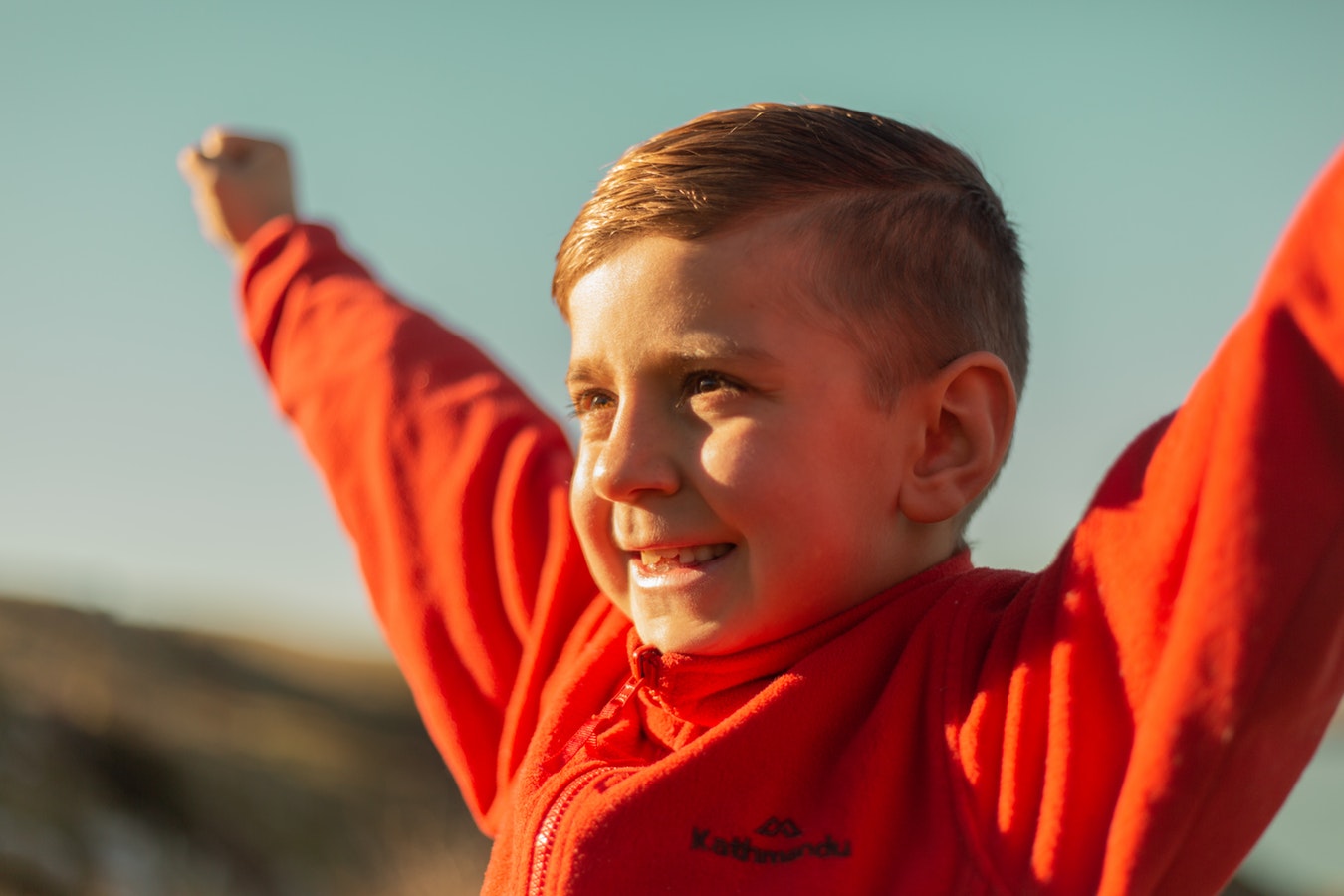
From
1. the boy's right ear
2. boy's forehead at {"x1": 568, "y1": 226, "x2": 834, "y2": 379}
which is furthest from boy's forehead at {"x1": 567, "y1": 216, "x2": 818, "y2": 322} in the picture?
the boy's right ear

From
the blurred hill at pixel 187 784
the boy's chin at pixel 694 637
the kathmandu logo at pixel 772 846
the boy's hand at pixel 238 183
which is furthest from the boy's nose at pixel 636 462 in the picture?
the blurred hill at pixel 187 784

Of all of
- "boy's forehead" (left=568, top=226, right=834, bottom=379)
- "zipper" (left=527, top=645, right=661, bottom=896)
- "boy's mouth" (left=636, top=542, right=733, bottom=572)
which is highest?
"boy's forehead" (left=568, top=226, right=834, bottom=379)

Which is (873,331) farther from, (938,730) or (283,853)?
(283,853)

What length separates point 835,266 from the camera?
117 centimetres

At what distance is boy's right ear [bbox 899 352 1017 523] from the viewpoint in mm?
1179

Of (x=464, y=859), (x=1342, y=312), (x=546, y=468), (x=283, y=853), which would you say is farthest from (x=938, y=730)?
(x=283, y=853)

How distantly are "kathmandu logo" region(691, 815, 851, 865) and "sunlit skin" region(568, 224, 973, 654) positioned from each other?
157mm

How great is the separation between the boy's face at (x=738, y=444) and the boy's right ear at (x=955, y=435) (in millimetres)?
19

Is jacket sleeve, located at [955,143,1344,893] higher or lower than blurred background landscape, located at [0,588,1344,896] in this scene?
higher

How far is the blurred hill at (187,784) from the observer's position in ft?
14.2

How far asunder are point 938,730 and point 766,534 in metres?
0.21

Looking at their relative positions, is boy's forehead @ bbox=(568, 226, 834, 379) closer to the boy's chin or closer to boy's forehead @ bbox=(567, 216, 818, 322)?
boy's forehead @ bbox=(567, 216, 818, 322)

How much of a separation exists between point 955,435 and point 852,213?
0.21m

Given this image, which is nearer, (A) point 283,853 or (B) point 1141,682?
(B) point 1141,682
